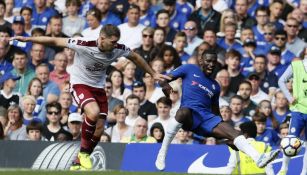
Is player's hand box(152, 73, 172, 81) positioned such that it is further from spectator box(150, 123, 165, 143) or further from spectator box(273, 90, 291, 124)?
spectator box(273, 90, 291, 124)

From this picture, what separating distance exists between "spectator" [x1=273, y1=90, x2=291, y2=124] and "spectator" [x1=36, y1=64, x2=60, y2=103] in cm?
443

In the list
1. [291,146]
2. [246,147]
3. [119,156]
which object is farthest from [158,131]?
[246,147]

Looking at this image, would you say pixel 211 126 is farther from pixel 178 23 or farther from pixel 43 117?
pixel 178 23

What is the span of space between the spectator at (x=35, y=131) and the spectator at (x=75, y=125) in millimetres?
566

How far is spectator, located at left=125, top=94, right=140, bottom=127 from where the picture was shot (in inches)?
789

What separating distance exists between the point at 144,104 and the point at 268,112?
2489mm

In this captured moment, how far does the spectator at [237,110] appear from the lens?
1955cm

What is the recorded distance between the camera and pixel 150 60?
21.2m

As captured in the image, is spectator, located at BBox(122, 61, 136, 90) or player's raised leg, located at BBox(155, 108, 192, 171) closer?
player's raised leg, located at BBox(155, 108, 192, 171)

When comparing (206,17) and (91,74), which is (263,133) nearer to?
(206,17)

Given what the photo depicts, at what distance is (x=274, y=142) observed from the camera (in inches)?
754

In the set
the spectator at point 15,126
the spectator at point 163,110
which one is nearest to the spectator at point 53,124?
the spectator at point 15,126

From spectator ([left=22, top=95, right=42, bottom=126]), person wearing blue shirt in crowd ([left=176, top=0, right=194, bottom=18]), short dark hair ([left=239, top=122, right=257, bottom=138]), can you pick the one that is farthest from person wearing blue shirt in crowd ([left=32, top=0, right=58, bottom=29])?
short dark hair ([left=239, top=122, right=257, bottom=138])

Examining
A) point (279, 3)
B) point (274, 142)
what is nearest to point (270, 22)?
point (279, 3)
